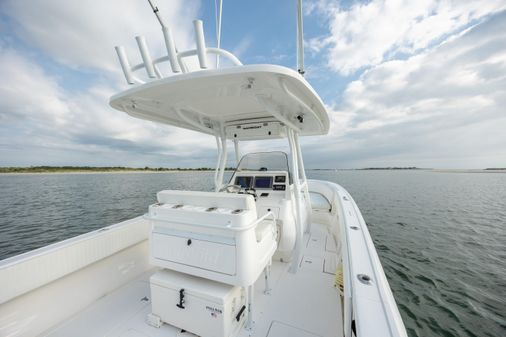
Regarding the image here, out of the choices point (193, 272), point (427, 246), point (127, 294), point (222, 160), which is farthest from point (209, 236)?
point (427, 246)

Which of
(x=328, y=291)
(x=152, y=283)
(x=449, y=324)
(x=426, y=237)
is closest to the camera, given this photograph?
(x=152, y=283)

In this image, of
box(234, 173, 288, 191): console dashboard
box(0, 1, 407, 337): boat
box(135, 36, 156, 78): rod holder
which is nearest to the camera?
box(0, 1, 407, 337): boat

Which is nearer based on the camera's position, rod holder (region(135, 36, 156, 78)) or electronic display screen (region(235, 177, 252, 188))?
rod holder (region(135, 36, 156, 78))

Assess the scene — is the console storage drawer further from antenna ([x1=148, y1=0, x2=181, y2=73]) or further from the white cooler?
antenna ([x1=148, y1=0, x2=181, y2=73])

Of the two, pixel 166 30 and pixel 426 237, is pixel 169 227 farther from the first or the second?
pixel 426 237

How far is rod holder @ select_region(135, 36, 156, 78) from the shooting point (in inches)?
63.2

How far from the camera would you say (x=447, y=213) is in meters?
7.65

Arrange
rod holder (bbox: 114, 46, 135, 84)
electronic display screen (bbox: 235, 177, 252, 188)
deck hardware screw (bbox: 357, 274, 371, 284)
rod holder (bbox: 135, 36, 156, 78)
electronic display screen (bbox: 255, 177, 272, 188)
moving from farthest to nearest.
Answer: electronic display screen (bbox: 235, 177, 252, 188) → electronic display screen (bbox: 255, 177, 272, 188) → rod holder (bbox: 114, 46, 135, 84) → rod holder (bbox: 135, 36, 156, 78) → deck hardware screw (bbox: 357, 274, 371, 284)

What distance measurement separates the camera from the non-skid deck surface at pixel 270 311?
161cm

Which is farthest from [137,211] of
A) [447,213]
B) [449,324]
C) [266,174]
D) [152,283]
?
[447,213]

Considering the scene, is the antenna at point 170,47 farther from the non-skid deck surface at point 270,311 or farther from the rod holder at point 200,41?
the non-skid deck surface at point 270,311

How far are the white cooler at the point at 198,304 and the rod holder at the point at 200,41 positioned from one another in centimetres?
176

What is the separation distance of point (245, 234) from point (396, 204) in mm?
10439

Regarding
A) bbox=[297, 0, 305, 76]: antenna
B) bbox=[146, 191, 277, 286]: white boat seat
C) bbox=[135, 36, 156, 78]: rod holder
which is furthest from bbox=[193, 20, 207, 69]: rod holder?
bbox=[297, 0, 305, 76]: antenna
